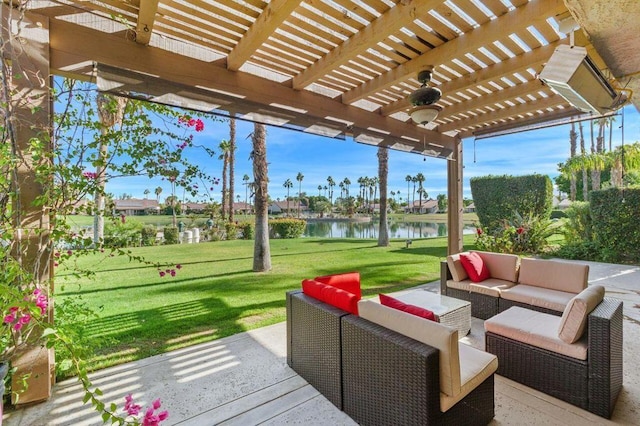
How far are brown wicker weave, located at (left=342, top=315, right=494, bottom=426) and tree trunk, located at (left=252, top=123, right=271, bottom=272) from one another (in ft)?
16.8

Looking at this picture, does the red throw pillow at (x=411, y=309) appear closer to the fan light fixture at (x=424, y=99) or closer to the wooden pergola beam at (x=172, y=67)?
the fan light fixture at (x=424, y=99)

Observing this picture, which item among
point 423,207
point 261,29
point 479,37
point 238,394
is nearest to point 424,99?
point 479,37

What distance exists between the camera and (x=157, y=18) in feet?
7.88

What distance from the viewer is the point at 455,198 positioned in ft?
19.1

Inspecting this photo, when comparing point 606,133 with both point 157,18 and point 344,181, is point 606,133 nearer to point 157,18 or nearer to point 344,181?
point 157,18

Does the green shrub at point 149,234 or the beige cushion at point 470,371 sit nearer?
the beige cushion at point 470,371

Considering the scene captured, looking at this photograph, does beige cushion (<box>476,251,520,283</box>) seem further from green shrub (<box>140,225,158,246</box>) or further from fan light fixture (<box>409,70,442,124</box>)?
green shrub (<box>140,225,158,246</box>)

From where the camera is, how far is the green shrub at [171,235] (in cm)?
1249

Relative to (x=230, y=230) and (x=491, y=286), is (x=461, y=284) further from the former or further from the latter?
(x=230, y=230)

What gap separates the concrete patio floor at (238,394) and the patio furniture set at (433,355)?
11cm

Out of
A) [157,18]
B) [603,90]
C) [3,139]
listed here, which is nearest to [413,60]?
[603,90]

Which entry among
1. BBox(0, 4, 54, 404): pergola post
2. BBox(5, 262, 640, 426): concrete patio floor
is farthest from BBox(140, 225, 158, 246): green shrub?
BBox(0, 4, 54, 404): pergola post

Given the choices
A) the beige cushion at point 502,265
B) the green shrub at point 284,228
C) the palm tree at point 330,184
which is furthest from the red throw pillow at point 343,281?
the palm tree at point 330,184

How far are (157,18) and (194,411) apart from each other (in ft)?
9.96
